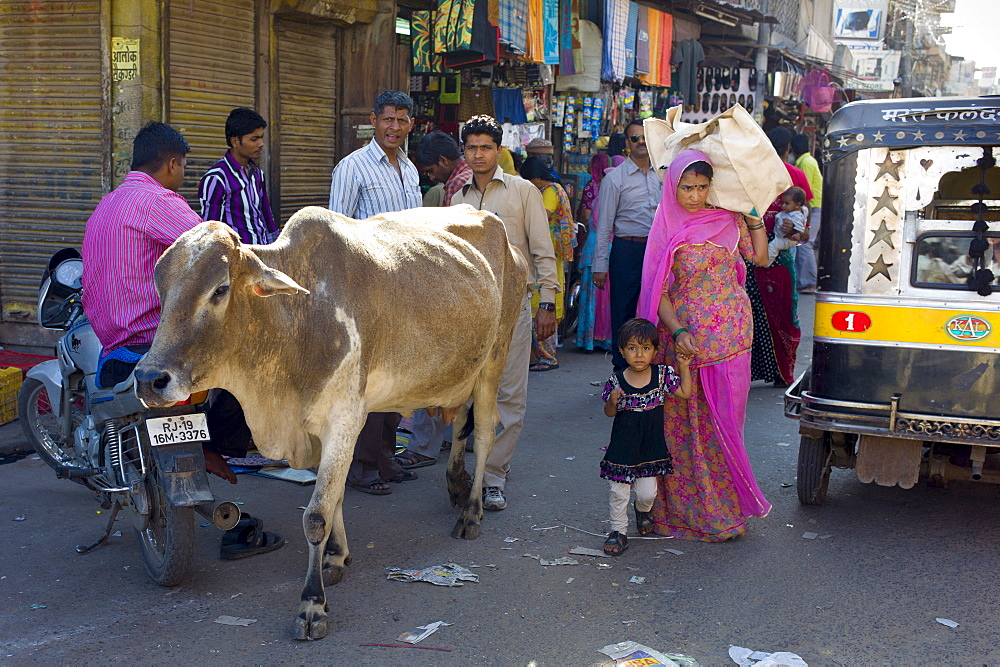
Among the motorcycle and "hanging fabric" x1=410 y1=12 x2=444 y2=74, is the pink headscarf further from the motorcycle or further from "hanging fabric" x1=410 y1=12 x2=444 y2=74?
"hanging fabric" x1=410 y1=12 x2=444 y2=74

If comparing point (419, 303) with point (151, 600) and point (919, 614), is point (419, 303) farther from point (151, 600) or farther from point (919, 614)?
point (919, 614)

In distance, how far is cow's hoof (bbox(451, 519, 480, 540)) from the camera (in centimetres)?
489

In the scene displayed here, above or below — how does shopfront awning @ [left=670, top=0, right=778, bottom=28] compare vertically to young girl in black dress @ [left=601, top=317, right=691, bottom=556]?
above

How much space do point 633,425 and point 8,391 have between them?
4.16 meters

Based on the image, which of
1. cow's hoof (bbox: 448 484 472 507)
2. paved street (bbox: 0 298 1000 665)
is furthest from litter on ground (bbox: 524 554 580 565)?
cow's hoof (bbox: 448 484 472 507)

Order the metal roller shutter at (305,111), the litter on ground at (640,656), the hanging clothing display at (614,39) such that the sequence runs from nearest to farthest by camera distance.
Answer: the litter on ground at (640,656) → the metal roller shutter at (305,111) → the hanging clothing display at (614,39)

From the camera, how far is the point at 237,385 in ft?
12.4

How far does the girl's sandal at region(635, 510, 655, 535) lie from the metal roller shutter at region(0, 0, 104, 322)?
4.86 meters

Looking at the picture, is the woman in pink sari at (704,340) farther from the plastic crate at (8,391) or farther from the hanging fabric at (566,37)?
the hanging fabric at (566,37)

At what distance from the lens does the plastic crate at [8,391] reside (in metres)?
6.31

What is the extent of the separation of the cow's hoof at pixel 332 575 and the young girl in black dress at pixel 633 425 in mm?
1270

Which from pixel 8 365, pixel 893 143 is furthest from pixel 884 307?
pixel 8 365

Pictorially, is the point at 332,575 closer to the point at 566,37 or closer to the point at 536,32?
the point at 536,32

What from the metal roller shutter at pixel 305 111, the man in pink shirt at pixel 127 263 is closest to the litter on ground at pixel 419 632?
the man in pink shirt at pixel 127 263
